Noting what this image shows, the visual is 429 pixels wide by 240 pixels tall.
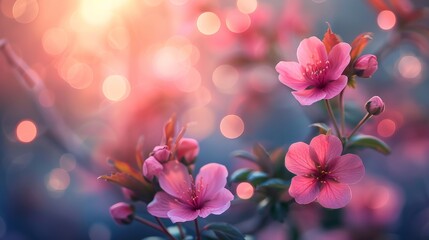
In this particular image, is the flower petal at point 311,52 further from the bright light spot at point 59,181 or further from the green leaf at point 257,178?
the bright light spot at point 59,181

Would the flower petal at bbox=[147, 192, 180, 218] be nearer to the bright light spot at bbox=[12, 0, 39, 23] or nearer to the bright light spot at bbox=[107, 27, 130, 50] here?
the bright light spot at bbox=[107, 27, 130, 50]

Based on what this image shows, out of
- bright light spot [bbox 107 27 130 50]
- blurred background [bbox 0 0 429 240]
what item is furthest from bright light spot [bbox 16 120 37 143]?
bright light spot [bbox 107 27 130 50]

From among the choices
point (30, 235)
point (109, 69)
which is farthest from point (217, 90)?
point (30, 235)

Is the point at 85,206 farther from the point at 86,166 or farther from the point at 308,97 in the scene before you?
the point at 308,97

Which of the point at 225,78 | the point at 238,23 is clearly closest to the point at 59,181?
the point at 225,78

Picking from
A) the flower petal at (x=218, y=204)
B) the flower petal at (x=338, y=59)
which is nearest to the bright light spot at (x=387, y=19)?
the flower petal at (x=338, y=59)

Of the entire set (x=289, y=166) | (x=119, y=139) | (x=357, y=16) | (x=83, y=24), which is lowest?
(x=289, y=166)
